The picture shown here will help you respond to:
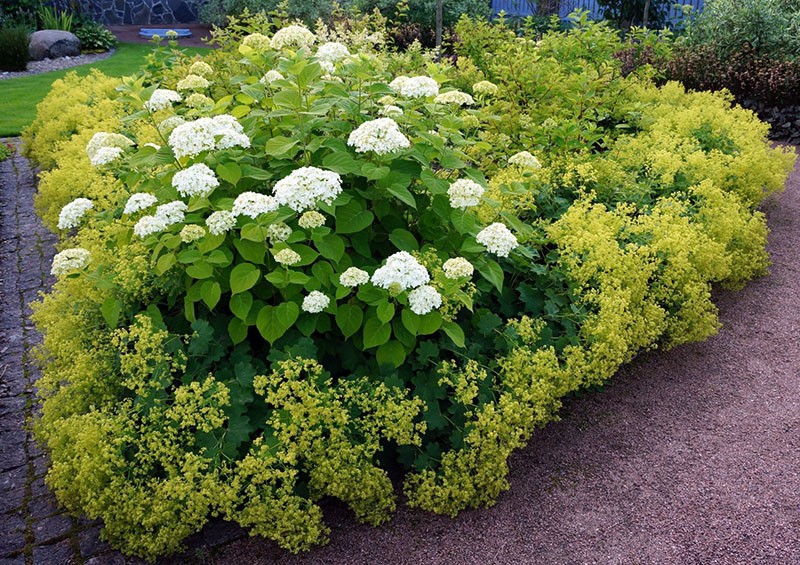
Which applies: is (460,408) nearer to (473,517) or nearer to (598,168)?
(473,517)

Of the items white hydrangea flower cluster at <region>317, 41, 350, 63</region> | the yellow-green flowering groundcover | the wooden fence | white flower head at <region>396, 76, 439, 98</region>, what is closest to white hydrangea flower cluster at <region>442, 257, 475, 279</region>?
the yellow-green flowering groundcover

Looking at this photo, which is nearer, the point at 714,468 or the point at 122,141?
the point at 714,468

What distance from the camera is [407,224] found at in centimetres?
325

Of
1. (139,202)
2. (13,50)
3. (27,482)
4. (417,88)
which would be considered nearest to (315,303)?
(139,202)

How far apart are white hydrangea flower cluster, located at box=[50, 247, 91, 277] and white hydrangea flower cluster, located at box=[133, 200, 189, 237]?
1.12ft

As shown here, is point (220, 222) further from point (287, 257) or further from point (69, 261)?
point (69, 261)

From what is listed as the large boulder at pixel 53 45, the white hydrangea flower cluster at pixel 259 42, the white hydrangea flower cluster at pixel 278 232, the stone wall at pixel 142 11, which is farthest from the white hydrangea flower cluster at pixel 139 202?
the stone wall at pixel 142 11

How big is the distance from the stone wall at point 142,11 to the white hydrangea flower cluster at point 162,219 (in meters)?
15.7

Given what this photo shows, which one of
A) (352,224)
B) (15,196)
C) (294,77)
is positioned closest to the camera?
(352,224)

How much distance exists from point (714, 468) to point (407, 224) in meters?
1.70

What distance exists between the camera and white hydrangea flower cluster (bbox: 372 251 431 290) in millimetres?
2557

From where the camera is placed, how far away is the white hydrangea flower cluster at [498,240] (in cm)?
286

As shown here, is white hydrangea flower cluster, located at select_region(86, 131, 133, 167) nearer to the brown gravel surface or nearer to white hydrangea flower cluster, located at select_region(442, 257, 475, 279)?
white hydrangea flower cluster, located at select_region(442, 257, 475, 279)

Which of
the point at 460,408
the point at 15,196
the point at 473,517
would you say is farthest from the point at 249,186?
the point at 15,196
